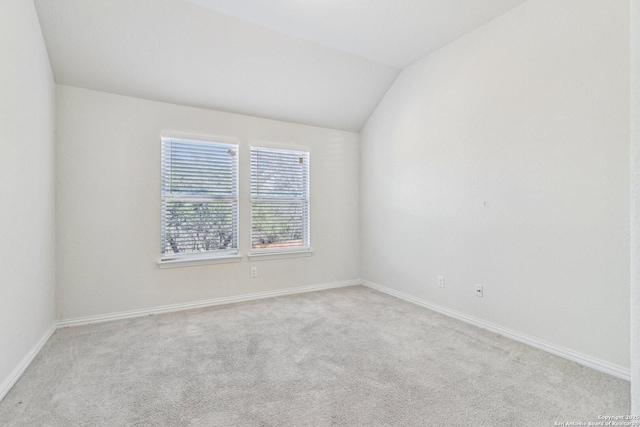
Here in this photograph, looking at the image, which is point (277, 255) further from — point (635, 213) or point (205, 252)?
point (635, 213)

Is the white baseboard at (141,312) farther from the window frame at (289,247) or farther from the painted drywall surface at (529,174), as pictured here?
the painted drywall surface at (529,174)

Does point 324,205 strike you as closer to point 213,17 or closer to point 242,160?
point 242,160

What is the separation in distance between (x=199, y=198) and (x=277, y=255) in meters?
1.19

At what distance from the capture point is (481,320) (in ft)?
9.65

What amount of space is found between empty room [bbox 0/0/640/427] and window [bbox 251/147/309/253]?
29 millimetres

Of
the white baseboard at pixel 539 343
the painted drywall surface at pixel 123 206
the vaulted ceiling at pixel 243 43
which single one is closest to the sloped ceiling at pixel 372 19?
the vaulted ceiling at pixel 243 43

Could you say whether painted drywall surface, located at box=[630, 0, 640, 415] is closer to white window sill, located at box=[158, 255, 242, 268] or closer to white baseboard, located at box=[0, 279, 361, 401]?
white baseboard, located at box=[0, 279, 361, 401]

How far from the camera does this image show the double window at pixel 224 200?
350 cm

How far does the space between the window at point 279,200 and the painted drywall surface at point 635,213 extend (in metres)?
3.54

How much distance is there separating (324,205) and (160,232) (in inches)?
82.2

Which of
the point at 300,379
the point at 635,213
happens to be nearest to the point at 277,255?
the point at 300,379

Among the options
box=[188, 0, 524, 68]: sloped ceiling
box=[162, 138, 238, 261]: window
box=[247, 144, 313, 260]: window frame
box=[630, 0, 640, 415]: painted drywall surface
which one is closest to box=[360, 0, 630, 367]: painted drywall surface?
box=[188, 0, 524, 68]: sloped ceiling

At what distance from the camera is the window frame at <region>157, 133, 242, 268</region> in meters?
3.41

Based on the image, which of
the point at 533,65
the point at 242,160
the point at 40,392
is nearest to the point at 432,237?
the point at 533,65
